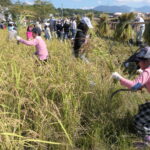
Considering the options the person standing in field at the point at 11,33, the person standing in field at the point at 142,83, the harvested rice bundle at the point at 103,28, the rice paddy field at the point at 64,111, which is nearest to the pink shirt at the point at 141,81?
the person standing in field at the point at 142,83

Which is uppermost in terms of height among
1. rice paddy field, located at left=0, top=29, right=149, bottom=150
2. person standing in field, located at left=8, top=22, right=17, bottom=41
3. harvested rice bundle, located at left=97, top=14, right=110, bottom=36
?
harvested rice bundle, located at left=97, top=14, right=110, bottom=36

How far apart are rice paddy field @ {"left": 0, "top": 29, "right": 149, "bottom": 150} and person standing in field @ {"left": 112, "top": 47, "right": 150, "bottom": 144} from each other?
0.39 feet

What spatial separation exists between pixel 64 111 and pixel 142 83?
71 centimetres

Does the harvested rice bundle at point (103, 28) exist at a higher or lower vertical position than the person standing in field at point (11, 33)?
higher

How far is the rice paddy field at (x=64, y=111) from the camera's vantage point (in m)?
1.77

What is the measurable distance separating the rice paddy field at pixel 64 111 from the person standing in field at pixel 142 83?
120 millimetres

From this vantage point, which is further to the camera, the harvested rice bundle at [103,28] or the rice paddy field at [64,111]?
the harvested rice bundle at [103,28]

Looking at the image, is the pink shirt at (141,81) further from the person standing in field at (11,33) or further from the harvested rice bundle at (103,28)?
the person standing in field at (11,33)

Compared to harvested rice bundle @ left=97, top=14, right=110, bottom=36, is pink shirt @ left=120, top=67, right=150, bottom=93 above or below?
below

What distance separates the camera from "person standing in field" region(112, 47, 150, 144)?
173 cm

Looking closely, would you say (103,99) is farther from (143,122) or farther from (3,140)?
(3,140)

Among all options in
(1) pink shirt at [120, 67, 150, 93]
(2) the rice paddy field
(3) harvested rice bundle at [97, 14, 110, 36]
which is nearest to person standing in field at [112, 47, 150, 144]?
(1) pink shirt at [120, 67, 150, 93]

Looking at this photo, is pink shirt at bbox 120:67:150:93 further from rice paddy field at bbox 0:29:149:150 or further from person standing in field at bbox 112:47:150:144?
rice paddy field at bbox 0:29:149:150

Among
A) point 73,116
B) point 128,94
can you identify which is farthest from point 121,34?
point 73,116
